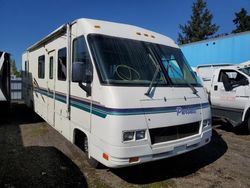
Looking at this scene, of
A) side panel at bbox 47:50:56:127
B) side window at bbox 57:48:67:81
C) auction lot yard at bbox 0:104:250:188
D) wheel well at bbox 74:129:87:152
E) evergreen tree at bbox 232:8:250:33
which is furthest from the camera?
evergreen tree at bbox 232:8:250:33

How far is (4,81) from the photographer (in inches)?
347

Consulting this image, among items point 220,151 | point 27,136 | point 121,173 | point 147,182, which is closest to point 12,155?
point 27,136

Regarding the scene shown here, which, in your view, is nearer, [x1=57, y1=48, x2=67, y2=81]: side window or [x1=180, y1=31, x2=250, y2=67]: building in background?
[x1=57, y1=48, x2=67, y2=81]: side window

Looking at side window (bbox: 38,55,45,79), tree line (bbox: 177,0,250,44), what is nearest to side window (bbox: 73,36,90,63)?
side window (bbox: 38,55,45,79)

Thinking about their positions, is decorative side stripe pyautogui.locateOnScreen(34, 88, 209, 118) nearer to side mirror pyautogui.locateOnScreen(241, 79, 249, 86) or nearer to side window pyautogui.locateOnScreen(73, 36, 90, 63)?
side window pyautogui.locateOnScreen(73, 36, 90, 63)

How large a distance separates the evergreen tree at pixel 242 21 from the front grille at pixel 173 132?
53.8 m

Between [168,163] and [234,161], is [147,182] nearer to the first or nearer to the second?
[168,163]

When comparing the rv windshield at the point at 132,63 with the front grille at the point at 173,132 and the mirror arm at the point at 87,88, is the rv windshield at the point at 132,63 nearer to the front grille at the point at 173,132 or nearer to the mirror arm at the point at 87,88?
the mirror arm at the point at 87,88

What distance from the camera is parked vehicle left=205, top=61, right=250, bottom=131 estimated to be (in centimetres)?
781

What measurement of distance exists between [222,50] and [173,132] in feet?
36.3

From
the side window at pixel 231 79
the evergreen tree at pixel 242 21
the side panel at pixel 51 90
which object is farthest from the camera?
the evergreen tree at pixel 242 21

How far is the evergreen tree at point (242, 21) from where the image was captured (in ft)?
171

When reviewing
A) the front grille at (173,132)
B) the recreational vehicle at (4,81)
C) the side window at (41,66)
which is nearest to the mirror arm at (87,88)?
the front grille at (173,132)

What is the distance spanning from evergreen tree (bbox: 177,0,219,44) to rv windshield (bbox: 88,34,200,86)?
50523mm
